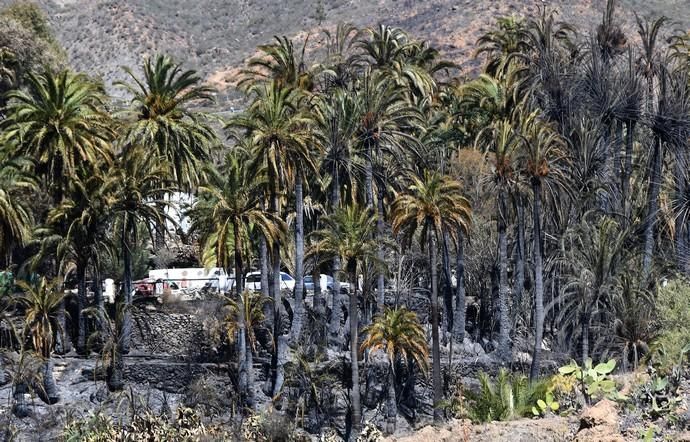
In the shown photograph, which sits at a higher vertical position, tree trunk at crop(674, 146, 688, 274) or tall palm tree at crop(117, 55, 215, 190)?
tall palm tree at crop(117, 55, 215, 190)

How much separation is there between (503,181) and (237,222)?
558 inches

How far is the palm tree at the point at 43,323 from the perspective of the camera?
4466 cm

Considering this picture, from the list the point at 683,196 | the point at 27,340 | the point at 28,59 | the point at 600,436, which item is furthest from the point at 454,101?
the point at 600,436

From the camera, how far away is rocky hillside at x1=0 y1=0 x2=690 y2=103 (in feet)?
353

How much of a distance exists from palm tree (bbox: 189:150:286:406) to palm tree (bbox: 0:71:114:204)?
6666 millimetres

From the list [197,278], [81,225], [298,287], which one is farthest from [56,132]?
[298,287]

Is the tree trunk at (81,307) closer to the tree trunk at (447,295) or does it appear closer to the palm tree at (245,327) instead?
the palm tree at (245,327)

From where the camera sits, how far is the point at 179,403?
46.6 m

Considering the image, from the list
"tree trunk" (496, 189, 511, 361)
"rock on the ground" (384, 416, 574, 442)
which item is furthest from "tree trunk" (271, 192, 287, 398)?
"rock on the ground" (384, 416, 574, 442)

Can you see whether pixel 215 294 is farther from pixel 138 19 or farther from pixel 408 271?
pixel 138 19

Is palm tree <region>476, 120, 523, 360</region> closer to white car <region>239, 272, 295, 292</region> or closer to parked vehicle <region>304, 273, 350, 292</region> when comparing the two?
parked vehicle <region>304, 273, 350, 292</region>

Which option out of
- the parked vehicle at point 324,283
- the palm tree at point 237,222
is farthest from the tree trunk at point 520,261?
the palm tree at point 237,222

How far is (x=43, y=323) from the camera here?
4503 cm

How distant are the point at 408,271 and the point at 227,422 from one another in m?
15.3
